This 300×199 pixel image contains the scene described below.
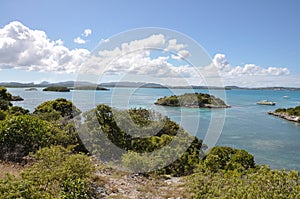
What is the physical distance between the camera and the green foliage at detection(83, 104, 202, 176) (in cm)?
909

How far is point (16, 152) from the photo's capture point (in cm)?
781

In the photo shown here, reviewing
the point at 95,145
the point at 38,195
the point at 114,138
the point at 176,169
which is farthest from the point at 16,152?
the point at 176,169

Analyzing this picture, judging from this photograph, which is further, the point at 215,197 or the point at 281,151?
the point at 281,151

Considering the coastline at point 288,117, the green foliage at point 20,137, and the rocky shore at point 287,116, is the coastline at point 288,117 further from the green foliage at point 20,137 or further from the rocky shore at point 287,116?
the green foliage at point 20,137

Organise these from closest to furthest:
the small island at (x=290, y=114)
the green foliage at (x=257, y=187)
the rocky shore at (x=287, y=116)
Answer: the green foliage at (x=257, y=187) < the rocky shore at (x=287, y=116) < the small island at (x=290, y=114)

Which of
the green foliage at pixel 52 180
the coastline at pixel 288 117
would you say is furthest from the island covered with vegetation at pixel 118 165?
the coastline at pixel 288 117

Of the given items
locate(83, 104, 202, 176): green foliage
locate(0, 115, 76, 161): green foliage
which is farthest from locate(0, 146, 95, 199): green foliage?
locate(83, 104, 202, 176): green foliage

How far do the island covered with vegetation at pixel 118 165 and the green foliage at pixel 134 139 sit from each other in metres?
0.03

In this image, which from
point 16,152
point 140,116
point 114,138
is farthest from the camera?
point 140,116

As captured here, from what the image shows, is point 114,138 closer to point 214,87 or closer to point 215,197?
point 214,87

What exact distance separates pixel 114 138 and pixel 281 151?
1362 cm

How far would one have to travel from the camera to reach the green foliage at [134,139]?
358 inches

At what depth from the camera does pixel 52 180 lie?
548 cm

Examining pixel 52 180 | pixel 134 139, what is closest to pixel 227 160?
pixel 134 139
